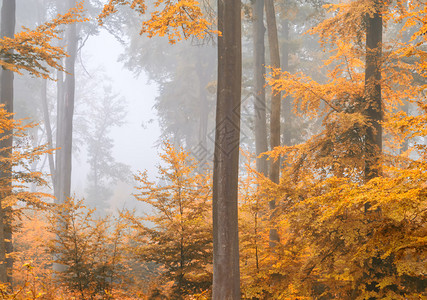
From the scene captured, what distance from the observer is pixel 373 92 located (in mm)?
5953

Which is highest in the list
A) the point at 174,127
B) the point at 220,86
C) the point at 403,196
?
the point at 174,127

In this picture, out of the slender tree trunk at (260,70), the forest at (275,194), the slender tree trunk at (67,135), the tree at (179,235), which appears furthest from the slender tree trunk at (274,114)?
the slender tree trunk at (67,135)

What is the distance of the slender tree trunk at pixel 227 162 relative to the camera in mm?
5629

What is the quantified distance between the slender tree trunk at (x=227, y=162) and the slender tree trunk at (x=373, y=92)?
2153mm

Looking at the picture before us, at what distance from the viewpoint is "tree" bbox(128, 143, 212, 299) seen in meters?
6.80

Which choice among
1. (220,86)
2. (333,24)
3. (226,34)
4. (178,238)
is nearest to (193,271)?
(178,238)

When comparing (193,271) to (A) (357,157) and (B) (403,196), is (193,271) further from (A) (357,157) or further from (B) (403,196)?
(B) (403,196)

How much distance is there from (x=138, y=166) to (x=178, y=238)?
247 feet

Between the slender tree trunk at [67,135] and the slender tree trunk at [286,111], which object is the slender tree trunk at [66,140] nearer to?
the slender tree trunk at [67,135]

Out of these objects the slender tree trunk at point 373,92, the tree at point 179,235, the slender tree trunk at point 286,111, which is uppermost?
the slender tree trunk at point 286,111

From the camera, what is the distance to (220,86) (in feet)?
19.3

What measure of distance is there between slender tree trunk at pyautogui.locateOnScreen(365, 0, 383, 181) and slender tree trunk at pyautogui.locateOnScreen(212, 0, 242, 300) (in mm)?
2153

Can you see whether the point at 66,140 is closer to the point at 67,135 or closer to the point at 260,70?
the point at 67,135

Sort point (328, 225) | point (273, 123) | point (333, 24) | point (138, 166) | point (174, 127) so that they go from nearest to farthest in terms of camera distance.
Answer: point (328, 225), point (333, 24), point (273, 123), point (174, 127), point (138, 166)
